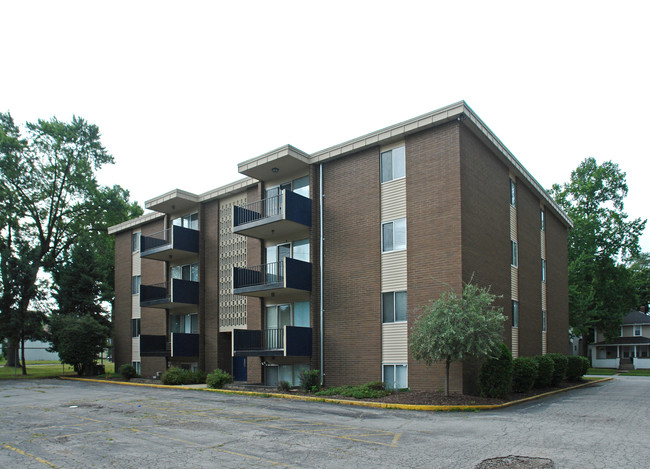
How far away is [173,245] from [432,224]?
14383 millimetres

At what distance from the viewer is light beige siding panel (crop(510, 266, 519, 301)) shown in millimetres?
23469

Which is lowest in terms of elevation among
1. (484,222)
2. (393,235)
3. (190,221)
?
(393,235)

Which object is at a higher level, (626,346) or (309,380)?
(309,380)

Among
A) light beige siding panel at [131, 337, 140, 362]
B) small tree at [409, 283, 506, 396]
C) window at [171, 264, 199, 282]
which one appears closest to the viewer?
small tree at [409, 283, 506, 396]

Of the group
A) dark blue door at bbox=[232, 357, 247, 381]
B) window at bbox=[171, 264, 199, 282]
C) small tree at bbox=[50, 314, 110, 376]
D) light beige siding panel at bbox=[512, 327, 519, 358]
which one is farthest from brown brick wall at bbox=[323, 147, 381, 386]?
small tree at bbox=[50, 314, 110, 376]

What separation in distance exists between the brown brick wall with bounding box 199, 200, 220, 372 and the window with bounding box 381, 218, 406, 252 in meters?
10.7

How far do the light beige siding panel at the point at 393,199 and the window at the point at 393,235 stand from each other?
23cm

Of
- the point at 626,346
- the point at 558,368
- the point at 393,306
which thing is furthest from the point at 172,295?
the point at 626,346

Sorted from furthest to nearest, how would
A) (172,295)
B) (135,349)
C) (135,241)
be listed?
(135,241) < (135,349) < (172,295)

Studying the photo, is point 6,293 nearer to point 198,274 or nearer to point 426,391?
point 198,274

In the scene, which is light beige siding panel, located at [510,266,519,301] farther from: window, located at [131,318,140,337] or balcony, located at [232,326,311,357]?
window, located at [131,318,140,337]

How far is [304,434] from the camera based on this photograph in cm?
1176

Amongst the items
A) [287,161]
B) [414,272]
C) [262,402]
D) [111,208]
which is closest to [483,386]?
[414,272]

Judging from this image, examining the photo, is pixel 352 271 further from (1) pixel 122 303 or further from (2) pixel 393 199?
(1) pixel 122 303
